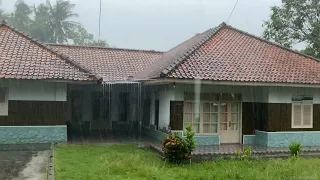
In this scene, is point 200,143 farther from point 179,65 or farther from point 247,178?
point 247,178

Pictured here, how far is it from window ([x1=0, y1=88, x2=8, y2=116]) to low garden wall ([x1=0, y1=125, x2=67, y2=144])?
21.1 inches

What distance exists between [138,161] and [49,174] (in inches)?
95.2

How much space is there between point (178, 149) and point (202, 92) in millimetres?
3551

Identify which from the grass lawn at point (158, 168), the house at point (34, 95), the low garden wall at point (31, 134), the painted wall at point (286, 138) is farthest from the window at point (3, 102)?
the painted wall at point (286, 138)

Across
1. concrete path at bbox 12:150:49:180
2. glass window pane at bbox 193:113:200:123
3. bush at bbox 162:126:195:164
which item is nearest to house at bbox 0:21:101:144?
concrete path at bbox 12:150:49:180

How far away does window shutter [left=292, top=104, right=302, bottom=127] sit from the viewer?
13695mm

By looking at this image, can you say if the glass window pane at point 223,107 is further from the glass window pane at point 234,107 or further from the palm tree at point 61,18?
the palm tree at point 61,18

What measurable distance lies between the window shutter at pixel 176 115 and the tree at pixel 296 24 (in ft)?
42.3

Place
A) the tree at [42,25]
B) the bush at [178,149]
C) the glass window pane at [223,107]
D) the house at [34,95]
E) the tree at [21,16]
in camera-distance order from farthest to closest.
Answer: the tree at [21,16] → the tree at [42,25] → the glass window pane at [223,107] → the house at [34,95] → the bush at [178,149]

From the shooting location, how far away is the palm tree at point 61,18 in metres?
42.7

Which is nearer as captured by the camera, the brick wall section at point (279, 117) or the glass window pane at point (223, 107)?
the brick wall section at point (279, 117)

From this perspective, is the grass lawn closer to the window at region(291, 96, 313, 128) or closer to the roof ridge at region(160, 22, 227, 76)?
the roof ridge at region(160, 22, 227, 76)

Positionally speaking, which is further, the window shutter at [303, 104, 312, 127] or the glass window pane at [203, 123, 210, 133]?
the window shutter at [303, 104, 312, 127]

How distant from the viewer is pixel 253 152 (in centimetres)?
1158
